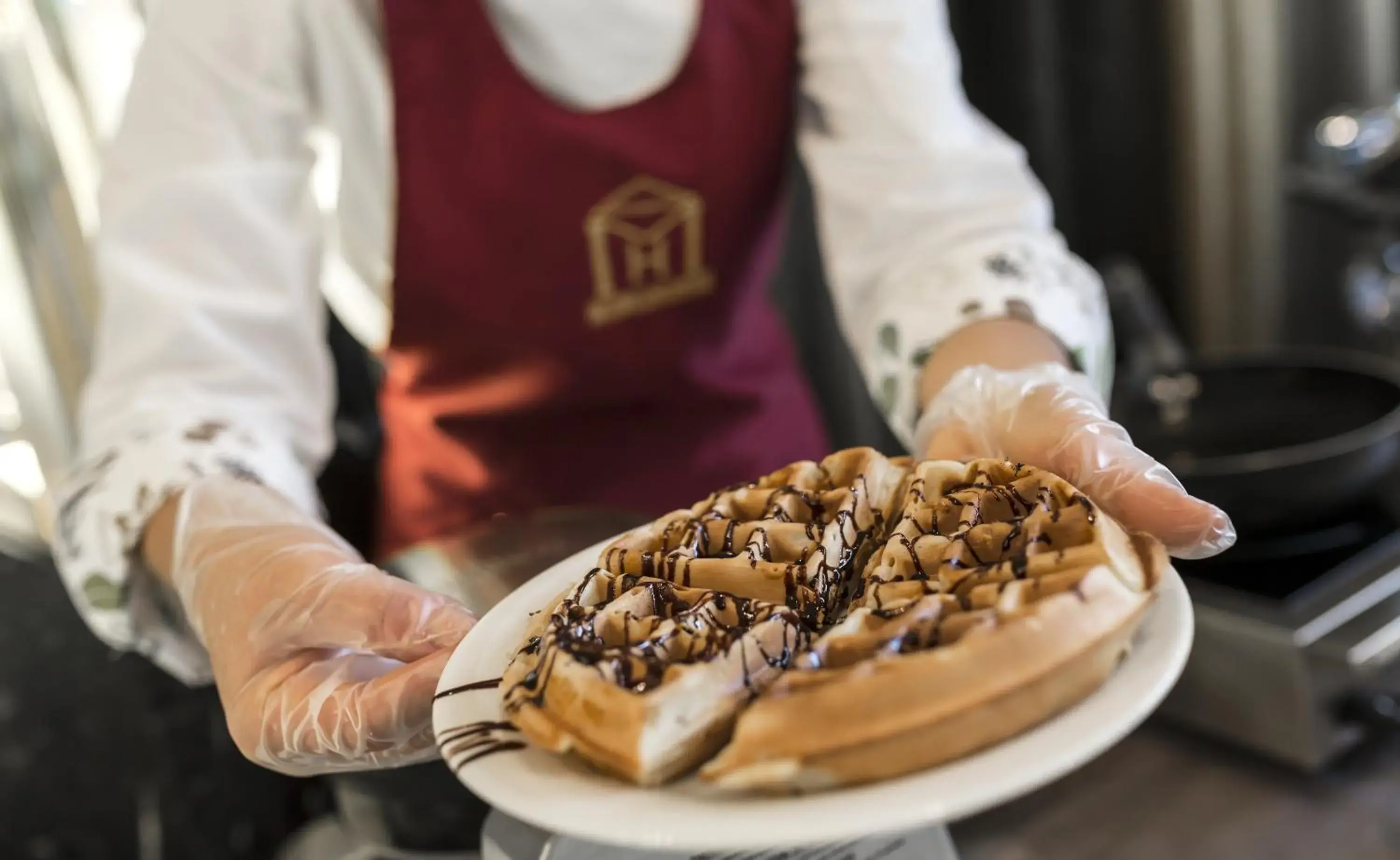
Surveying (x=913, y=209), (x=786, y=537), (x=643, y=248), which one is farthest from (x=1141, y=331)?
(x=786, y=537)

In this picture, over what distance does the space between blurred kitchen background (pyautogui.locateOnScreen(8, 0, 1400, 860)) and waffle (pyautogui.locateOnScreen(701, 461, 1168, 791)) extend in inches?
29.8

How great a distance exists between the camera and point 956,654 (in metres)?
0.54

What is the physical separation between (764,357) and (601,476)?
24cm

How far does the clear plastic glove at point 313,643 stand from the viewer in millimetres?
663

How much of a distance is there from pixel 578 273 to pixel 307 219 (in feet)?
0.90

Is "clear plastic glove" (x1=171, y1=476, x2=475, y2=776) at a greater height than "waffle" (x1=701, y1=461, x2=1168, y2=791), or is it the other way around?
"waffle" (x1=701, y1=461, x2=1168, y2=791)

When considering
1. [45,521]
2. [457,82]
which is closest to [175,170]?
[457,82]

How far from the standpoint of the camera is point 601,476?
130 centimetres

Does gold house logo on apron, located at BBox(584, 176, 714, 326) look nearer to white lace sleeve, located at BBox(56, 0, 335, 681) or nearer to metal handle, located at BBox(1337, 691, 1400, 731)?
white lace sleeve, located at BBox(56, 0, 335, 681)

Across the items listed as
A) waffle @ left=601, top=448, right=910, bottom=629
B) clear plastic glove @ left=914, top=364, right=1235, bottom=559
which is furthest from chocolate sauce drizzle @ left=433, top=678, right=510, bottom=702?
clear plastic glove @ left=914, top=364, right=1235, bottom=559

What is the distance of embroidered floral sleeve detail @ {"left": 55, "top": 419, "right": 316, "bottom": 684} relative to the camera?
0.92 meters

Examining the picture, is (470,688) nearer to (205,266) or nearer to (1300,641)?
(205,266)

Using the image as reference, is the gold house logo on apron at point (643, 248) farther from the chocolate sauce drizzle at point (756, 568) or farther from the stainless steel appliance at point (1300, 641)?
the stainless steel appliance at point (1300, 641)

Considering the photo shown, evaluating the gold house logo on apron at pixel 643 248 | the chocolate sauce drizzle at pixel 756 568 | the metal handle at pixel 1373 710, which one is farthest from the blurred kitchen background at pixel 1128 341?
the chocolate sauce drizzle at pixel 756 568
